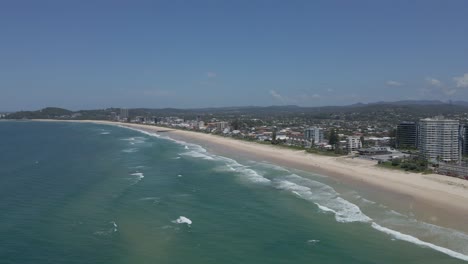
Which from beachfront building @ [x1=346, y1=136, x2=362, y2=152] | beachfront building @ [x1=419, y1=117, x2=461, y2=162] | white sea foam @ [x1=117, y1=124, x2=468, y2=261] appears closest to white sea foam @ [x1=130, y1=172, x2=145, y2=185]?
white sea foam @ [x1=117, y1=124, x2=468, y2=261]

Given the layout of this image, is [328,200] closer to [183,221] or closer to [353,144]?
[183,221]

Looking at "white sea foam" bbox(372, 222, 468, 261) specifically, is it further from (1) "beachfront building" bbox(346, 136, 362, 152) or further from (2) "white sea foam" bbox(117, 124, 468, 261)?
(1) "beachfront building" bbox(346, 136, 362, 152)

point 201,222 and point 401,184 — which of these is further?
point 401,184

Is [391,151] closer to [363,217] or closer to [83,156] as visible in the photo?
[363,217]

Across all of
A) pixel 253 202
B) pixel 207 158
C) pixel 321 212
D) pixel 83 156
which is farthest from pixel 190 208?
pixel 83 156

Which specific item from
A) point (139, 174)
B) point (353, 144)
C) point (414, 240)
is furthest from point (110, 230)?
point (353, 144)

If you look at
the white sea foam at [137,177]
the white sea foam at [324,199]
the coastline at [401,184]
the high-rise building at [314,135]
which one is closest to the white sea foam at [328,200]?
the white sea foam at [324,199]
